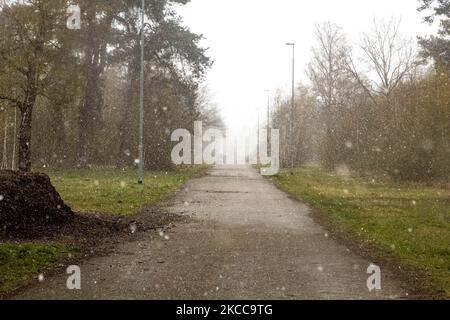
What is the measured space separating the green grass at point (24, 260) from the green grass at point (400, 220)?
18.8ft

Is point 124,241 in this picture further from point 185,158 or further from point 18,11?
point 185,158

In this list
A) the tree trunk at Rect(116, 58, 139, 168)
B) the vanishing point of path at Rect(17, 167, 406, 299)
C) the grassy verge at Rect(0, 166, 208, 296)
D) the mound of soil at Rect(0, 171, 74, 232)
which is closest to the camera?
the vanishing point of path at Rect(17, 167, 406, 299)

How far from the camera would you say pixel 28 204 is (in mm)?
10547

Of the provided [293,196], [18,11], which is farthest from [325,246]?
[18,11]

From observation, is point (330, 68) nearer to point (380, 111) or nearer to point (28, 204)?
point (380, 111)

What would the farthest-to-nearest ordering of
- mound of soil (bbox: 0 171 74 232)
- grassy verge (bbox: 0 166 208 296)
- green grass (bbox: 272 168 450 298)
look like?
mound of soil (bbox: 0 171 74 232)
green grass (bbox: 272 168 450 298)
grassy verge (bbox: 0 166 208 296)

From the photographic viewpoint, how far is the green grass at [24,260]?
7.01 meters

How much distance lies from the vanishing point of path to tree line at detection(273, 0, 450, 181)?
13.0m

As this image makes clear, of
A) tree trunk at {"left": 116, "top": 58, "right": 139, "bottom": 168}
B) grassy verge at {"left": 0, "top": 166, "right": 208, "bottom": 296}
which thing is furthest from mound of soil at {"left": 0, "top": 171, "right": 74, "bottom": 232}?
tree trunk at {"left": 116, "top": 58, "right": 139, "bottom": 168}

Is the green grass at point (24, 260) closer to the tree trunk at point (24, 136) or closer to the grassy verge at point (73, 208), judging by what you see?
the grassy verge at point (73, 208)

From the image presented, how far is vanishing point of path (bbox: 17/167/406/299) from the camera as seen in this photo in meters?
6.56

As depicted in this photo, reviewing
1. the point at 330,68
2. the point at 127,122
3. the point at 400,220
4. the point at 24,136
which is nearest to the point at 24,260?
the point at 400,220

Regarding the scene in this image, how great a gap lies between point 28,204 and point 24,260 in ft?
9.18

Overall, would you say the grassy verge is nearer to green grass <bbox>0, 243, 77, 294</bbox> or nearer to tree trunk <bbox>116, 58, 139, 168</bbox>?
green grass <bbox>0, 243, 77, 294</bbox>
